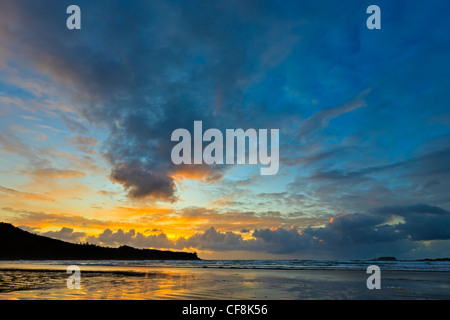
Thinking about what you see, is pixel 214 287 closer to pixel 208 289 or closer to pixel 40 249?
pixel 208 289

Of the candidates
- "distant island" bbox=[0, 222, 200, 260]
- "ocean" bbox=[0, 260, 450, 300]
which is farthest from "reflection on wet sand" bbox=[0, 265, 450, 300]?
"distant island" bbox=[0, 222, 200, 260]

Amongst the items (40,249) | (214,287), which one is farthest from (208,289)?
(40,249)

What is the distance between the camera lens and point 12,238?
153 m

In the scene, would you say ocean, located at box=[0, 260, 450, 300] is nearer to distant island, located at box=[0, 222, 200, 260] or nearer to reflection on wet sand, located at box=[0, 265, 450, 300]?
reflection on wet sand, located at box=[0, 265, 450, 300]

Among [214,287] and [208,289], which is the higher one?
[208,289]

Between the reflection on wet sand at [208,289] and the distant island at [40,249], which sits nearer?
the reflection on wet sand at [208,289]

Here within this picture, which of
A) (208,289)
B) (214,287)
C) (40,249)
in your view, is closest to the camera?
(208,289)

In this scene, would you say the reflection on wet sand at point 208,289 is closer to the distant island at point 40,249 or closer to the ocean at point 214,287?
the ocean at point 214,287

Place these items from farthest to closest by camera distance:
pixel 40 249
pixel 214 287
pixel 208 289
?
pixel 40 249, pixel 214 287, pixel 208 289

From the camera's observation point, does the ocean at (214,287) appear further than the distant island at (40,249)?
No

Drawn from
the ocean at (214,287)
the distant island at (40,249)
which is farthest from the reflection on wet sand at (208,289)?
the distant island at (40,249)

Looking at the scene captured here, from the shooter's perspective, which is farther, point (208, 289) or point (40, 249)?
point (40, 249)
